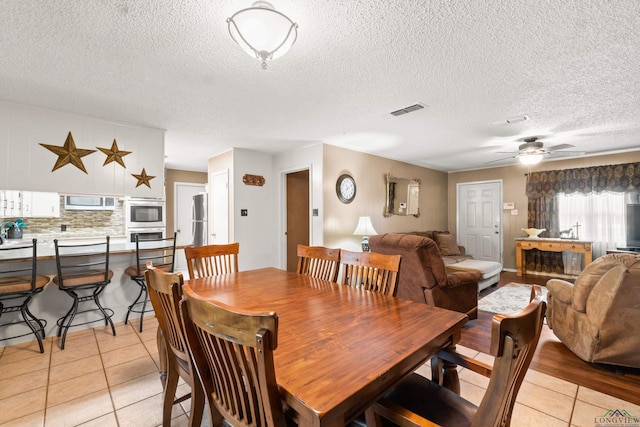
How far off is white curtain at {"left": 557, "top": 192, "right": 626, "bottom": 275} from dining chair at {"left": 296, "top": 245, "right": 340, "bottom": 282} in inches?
224

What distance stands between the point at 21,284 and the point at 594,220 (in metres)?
8.21

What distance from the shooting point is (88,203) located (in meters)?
4.89

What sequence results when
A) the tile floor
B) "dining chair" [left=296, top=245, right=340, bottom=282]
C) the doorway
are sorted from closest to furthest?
the tile floor → "dining chair" [left=296, top=245, right=340, bottom=282] → the doorway

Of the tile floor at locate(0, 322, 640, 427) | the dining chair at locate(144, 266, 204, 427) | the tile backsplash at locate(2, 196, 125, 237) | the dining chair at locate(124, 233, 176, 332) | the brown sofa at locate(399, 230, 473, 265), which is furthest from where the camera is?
the brown sofa at locate(399, 230, 473, 265)

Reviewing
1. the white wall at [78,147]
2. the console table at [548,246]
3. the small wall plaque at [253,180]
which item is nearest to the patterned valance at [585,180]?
the console table at [548,246]

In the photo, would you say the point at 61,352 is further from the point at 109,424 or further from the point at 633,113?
the point at 633,113

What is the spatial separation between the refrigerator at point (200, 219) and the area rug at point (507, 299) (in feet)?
16.2

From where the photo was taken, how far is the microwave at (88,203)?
4732mm

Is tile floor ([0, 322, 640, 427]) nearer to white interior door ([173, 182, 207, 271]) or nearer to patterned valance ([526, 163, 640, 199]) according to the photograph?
white interior door ([173, 182, 207, 271])

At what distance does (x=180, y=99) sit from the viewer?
2.79m

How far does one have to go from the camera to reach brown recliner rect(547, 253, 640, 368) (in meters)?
2.15

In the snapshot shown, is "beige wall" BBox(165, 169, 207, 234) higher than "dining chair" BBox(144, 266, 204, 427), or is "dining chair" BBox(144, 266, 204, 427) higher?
"beige wall" BBox(165, 169, 207, 234)

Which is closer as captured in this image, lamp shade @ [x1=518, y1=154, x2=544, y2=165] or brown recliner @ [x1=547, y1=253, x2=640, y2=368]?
brown recliner @ [x1=547, y1=253, x2=640, y2=368]

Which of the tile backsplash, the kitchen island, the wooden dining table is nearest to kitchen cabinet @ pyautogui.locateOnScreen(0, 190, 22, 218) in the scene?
the tile backsplash
